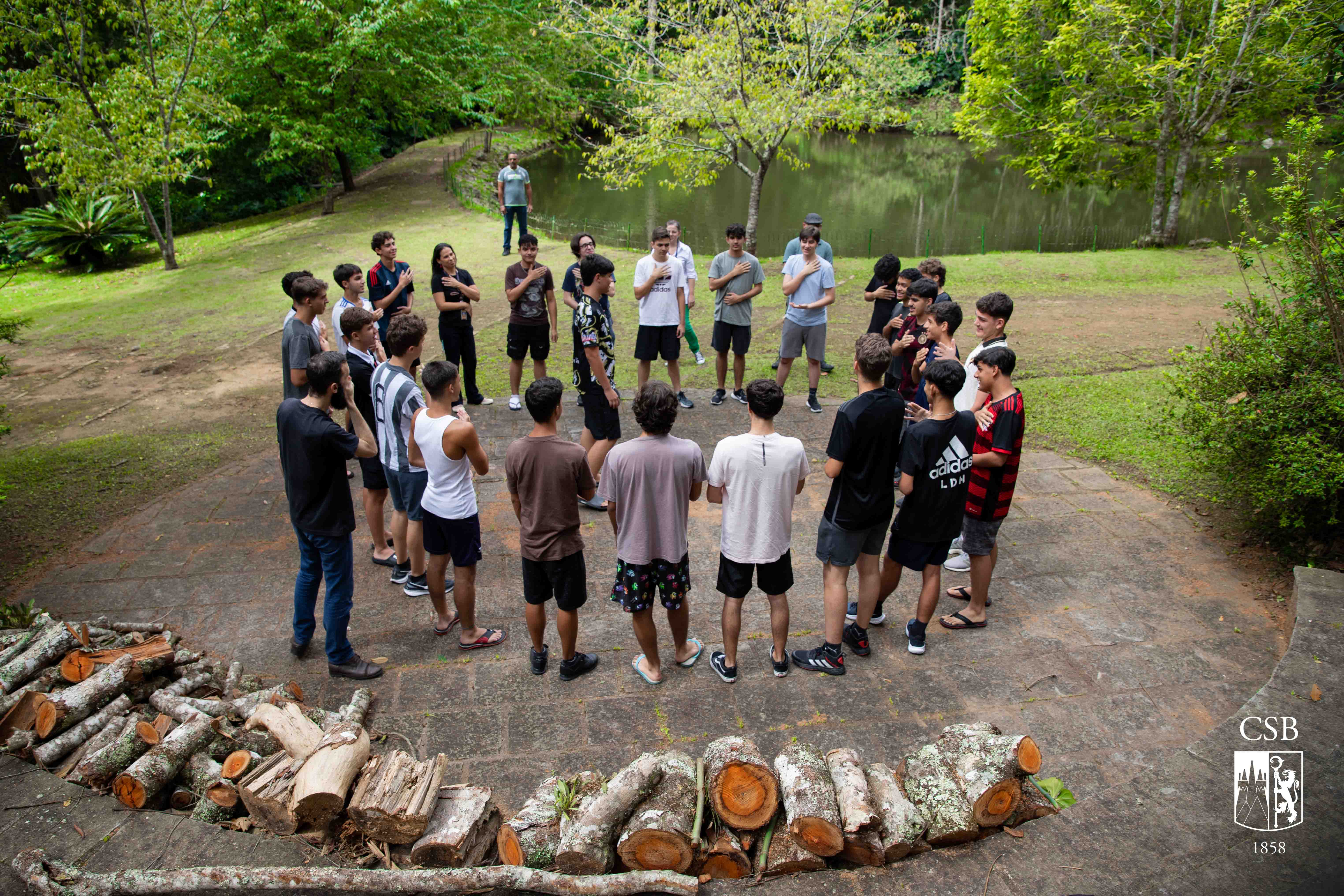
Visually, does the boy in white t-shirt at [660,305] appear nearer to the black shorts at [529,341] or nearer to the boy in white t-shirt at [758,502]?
the black shorts at [529,341]

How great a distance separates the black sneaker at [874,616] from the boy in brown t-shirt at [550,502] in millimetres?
1676

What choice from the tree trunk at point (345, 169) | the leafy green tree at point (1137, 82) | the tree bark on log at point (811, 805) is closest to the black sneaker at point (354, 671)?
the tree bark on log at point (811, 805)

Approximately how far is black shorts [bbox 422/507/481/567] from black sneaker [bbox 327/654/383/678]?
689 mm

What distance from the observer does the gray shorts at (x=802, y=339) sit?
300 inches

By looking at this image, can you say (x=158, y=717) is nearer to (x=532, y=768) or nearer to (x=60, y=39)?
(x=532, y=768)

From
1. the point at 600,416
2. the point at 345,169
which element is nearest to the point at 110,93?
the point at 345,169

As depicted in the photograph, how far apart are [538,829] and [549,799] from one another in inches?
5.9

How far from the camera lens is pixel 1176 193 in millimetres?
15906

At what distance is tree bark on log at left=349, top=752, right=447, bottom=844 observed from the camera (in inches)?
123

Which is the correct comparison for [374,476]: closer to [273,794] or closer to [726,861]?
[273,794]

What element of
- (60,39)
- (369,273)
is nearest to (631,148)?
(369,273)

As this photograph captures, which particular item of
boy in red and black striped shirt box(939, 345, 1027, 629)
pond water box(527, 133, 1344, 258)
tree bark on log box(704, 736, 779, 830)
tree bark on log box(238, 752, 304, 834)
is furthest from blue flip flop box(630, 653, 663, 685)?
pond water box(527, 133, 1344, 258)

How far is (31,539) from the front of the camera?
5.80 meters

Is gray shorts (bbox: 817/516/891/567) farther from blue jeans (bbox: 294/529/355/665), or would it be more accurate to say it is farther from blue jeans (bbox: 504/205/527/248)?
blue jeans (bbox: 504/205/527/248)
